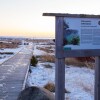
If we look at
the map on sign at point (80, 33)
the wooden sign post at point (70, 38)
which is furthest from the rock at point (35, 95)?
the map on sign at point (80, 33)

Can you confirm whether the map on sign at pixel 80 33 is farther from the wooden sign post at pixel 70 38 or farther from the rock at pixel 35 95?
the rock at pixel 35 95

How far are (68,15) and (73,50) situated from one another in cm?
84

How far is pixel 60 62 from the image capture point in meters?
8.41

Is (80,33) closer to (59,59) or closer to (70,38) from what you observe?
(70,38)

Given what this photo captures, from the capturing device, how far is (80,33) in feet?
27.6

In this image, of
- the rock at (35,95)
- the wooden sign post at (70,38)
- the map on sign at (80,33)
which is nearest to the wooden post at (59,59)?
the wooden sign post at (70,38)

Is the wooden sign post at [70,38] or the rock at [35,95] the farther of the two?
the rock at [35,95]

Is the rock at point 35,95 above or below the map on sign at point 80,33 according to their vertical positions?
below

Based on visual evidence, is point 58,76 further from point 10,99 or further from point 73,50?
point 10,99

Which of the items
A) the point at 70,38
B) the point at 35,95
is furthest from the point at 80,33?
the point at 35,95

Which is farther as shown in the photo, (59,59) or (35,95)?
(35,95)

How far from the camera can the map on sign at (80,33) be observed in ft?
27.5

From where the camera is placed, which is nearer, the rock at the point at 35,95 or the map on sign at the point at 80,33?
the map on sign at the point at 80,33

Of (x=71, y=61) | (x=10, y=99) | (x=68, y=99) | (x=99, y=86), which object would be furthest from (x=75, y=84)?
(x=71, y=61)
